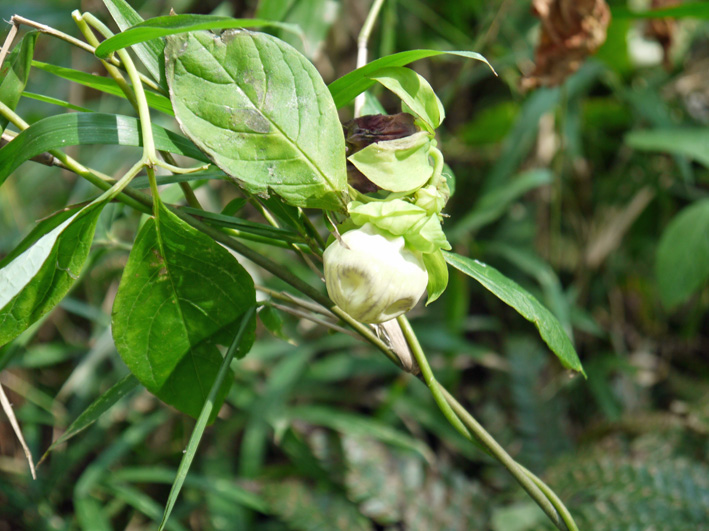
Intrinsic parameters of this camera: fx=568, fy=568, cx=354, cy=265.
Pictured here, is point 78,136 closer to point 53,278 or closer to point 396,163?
point 53,278

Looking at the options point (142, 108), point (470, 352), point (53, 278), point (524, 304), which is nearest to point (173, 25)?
point (142, 108)

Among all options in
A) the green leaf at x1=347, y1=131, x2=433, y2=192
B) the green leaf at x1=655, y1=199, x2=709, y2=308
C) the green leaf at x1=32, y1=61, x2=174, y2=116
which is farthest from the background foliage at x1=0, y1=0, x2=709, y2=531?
the green leaf at x1=347, y1=131, x2=433, y2=192

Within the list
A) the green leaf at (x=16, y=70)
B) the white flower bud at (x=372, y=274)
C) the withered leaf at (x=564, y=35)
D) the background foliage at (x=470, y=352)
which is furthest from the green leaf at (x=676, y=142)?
the green leaf at (x=16, y=70)

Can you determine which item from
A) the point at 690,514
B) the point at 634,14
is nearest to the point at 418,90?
the point at 634,14

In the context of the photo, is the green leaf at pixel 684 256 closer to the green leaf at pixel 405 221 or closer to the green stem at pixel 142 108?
the green leaf at pixel 405 221

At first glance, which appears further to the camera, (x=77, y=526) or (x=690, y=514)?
(x=77, y=526)

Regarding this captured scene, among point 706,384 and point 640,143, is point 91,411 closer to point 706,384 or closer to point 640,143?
point 640,143

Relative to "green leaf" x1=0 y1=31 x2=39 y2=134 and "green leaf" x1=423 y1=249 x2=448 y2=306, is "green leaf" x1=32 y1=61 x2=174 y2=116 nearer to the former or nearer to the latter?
"green leaf" x1=0 y1=31 x2=39 y2=134
